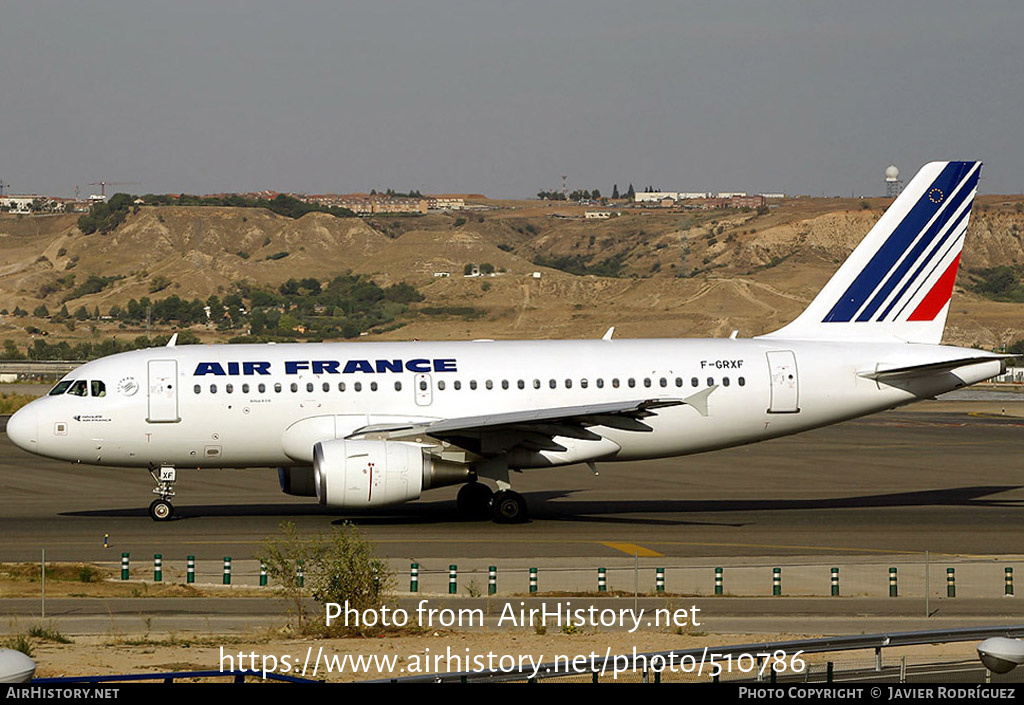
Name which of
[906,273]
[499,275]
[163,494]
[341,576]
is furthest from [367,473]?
[499,275]

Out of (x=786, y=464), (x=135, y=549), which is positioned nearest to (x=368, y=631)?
(x=135, y=549)

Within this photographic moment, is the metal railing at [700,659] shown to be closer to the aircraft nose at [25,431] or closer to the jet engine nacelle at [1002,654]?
the jet engine nacelle at [1002,654]

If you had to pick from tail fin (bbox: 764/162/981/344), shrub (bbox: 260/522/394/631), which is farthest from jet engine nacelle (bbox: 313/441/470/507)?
tail fin (bbox: 764/162/981/344)

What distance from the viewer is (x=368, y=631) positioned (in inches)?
761

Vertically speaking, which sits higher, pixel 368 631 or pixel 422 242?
pixel 422 242

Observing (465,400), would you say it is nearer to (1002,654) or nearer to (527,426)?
(527,426)

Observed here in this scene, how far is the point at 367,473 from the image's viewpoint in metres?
30.1

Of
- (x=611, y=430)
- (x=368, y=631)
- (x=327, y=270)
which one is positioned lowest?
(x=368, y=631)

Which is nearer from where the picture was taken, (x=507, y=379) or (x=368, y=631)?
(x=368, y=631)

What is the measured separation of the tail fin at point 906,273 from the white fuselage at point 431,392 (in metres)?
1.13

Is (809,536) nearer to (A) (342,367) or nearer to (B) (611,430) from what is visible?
(B) (611,430)

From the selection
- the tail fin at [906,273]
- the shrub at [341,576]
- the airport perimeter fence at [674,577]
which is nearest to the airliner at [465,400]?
the tail fin at [906,273]
